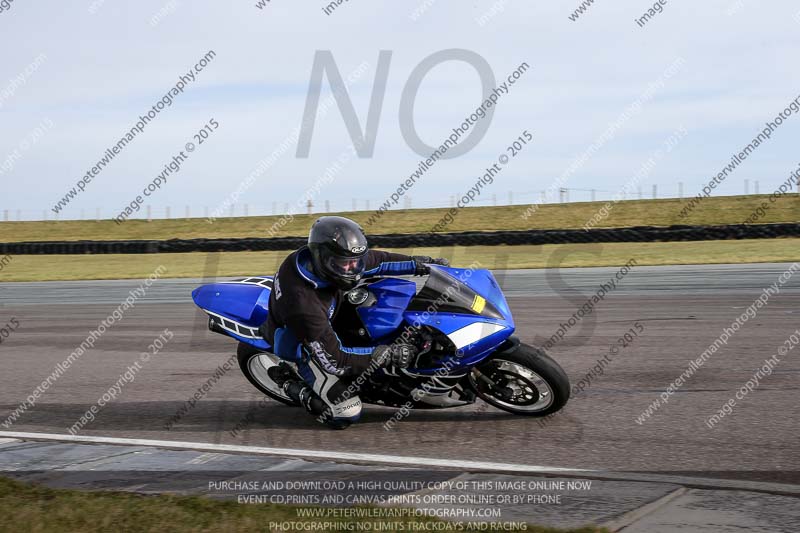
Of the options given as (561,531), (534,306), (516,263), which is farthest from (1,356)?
(516,263)

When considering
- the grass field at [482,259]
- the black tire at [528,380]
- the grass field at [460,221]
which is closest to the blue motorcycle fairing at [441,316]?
the black tire at [528,380]

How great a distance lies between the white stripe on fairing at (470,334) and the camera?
623 cm

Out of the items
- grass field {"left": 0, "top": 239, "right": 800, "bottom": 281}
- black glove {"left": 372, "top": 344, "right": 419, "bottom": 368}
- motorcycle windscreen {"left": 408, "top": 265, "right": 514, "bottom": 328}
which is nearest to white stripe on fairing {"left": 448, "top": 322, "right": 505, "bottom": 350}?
motorcycle windscreen {"left": 408, "top": 265, "right": 514, "bottom": 328}

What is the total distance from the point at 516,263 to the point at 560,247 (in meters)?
5.76

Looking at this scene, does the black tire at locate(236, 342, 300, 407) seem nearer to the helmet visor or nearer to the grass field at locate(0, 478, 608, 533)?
the helmet visor

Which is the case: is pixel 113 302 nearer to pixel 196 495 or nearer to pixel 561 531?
pixel 196 495

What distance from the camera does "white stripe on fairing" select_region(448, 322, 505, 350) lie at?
245 inches

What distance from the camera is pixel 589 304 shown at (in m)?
Answer: 14.9

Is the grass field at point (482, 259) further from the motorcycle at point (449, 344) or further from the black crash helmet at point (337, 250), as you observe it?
the black crash helmet at point (337, 250)

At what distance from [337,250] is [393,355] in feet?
2.74

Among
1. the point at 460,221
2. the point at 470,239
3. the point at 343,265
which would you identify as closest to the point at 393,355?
the point at 343,265

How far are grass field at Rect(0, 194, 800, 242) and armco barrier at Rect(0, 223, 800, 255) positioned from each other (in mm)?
12962

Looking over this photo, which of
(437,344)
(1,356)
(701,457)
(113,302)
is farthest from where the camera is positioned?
(113,302)

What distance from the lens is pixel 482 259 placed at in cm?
2773
